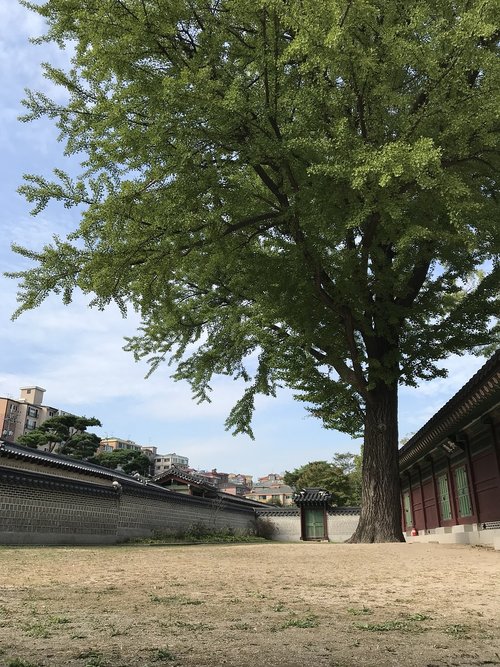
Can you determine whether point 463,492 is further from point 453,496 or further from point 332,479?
point 332,479

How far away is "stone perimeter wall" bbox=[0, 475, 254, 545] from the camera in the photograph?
13.0 m

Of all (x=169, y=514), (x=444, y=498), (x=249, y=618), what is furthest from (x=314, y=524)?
(x=249, y=618)

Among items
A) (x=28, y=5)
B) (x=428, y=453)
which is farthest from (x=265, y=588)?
(x=428, y=453)

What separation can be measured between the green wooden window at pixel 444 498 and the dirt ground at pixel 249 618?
1116 centimetres

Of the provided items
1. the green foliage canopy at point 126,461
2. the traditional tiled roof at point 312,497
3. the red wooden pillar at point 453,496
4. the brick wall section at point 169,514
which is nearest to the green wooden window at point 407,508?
the red wooden pillar at point 453,496

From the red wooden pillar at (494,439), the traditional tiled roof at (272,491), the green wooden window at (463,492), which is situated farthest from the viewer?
the traditional tiled roof at (272,491)

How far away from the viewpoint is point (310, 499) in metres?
34.4

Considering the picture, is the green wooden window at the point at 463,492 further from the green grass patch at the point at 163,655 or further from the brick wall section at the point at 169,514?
the green grass patch at the point at 163,655

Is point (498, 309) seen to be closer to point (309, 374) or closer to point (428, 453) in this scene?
point (309, 374)

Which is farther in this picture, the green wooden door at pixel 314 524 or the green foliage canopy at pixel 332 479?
the green foliage canopy at pixel 332 479

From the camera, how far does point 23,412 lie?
7750 cm

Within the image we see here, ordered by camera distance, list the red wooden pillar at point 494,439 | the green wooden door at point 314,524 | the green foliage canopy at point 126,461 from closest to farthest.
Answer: the red wooden pillar at point 494,439, the green wooden door at point 314,524, the green foliage canopy at point 126,461

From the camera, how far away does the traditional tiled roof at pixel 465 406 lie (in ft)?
30.3

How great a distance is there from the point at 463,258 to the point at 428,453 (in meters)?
8.09
